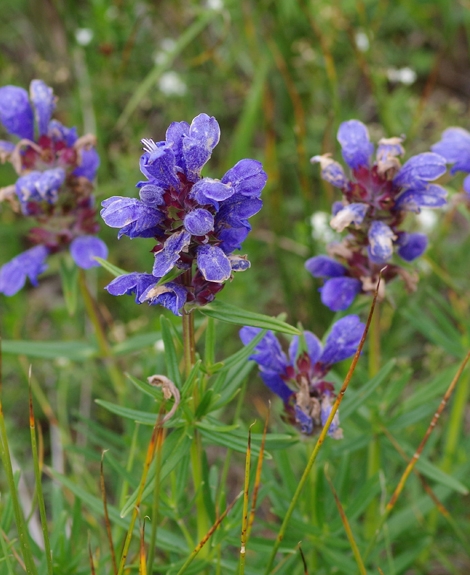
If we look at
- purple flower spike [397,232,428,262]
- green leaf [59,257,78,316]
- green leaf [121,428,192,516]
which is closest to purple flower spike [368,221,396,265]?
purple flower spike [397,232,428,262]

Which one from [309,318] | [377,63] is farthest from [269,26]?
[309,318]

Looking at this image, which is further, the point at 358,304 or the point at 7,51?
the point at 7,51

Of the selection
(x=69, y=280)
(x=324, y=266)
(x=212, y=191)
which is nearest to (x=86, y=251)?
(x=69, y=280)

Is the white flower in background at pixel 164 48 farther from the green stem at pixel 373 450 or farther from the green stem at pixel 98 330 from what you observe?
the green stem at pixel 373 450

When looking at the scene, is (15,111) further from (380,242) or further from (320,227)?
(320,227)

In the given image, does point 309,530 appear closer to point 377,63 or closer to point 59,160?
point 59,160

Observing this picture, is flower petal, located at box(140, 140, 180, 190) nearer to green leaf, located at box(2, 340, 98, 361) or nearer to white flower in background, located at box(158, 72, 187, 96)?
green leaf, located at box(2, 340, 98, 361)

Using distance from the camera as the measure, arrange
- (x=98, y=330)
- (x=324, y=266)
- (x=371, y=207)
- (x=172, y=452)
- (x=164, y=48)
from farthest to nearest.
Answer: (x=164, y=48)
(x=98, y=330)
(x=324, y=266)
(x=371, y=207)
(x=172, y=452)
